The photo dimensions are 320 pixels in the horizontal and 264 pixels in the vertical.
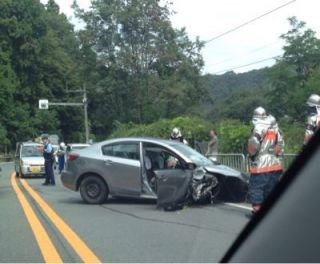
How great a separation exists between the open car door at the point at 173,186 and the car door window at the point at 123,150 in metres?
1.56

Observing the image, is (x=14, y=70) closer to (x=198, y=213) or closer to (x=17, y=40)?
(x=17, y=40)

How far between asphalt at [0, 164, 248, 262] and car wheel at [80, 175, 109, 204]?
18cm

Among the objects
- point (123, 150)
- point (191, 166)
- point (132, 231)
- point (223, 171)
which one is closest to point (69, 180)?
point (123, 150)

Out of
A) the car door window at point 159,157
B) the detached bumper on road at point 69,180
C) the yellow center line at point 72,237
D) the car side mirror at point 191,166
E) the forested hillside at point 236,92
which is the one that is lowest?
the yellow center line at point 72,237

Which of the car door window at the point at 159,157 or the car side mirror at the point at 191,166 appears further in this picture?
the car door window at the point at 159,157

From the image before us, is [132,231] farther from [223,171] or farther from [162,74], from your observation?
[162,74]

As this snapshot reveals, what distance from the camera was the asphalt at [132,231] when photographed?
729cm

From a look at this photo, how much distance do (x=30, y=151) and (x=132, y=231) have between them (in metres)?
19.5

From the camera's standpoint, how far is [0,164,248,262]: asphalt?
23.9 feet

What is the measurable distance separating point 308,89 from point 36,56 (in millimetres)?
39663

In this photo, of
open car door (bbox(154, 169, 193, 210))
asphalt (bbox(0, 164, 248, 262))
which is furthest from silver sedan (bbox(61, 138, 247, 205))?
asphalt (bbox(0, 164, 248, 262))

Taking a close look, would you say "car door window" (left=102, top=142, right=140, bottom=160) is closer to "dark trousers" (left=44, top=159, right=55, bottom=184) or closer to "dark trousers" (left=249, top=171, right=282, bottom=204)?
"dark trousers" (left=249, top=171, right=282, bottom=204)

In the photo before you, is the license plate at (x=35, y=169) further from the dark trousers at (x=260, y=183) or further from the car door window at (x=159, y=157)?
the dark trousers at (x=260, y=183)

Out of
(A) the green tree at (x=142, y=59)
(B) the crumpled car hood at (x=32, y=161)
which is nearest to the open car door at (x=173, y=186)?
(B) the crumpled car hood at (x=32, y=161)
